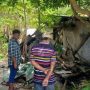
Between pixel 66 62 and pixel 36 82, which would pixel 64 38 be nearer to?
pixel 66 62

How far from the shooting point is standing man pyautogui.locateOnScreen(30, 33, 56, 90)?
22.8 feet

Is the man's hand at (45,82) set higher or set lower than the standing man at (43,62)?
lower

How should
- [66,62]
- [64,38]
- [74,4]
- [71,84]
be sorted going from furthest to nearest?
[64,38]
[66,62]
[71,84]
[74,4]

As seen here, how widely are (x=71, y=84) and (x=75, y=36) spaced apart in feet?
7.45

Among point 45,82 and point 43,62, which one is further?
point 43,62

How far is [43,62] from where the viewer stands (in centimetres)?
699

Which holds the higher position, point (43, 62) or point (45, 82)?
point (43, 62)

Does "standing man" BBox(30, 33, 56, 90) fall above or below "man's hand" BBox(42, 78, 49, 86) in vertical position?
above

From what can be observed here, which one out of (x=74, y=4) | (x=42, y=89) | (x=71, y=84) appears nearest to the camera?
(x=42, y=89)

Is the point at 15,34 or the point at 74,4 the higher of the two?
the point at 74,4

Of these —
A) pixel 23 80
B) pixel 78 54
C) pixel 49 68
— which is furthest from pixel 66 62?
pixel 49 68

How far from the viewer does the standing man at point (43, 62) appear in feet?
22.8

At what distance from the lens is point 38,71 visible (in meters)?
7.00

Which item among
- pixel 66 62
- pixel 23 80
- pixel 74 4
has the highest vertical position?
pixel 74 4
